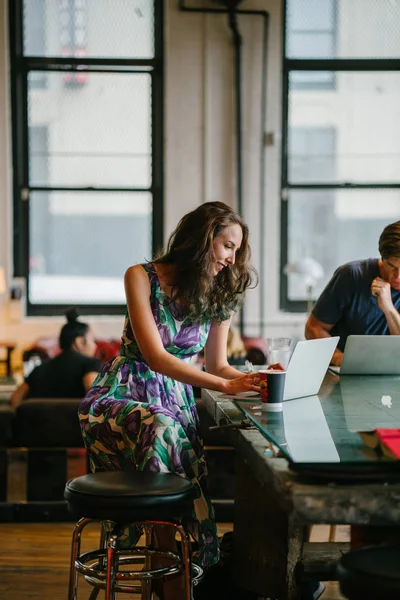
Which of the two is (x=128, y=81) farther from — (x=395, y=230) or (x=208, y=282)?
(x=208, y=282)

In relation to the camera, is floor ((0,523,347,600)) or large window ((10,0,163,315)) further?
large window ((10,0,163,315))

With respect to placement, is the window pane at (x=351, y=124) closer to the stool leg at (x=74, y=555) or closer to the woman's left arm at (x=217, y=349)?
the woman's left arm at (x=217, y=349)

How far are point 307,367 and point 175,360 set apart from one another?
406 mm

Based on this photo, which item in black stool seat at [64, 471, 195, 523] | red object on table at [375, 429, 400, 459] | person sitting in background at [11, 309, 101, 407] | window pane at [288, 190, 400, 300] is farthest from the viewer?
window pane at [288, 190, 400, 300]

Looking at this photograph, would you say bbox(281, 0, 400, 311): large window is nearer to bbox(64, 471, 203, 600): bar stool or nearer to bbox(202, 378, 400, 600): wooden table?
bbox(202, 378, 400, 600): wooden table

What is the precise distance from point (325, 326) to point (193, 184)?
183 inches

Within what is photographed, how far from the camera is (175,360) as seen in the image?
8.77 ft

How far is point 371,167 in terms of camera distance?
8.43m

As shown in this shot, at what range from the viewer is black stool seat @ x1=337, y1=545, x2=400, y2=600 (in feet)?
5.46

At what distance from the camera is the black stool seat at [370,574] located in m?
1.67

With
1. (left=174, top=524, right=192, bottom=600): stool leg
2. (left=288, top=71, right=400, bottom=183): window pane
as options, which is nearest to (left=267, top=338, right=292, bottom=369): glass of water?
(left=174, top=524, right=192, bottom=600): stool leg

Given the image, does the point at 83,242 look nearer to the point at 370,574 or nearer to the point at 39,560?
the point at 39,560

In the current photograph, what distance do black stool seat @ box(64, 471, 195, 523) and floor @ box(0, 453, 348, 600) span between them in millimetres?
1254

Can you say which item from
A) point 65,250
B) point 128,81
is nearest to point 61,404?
point 65,250
